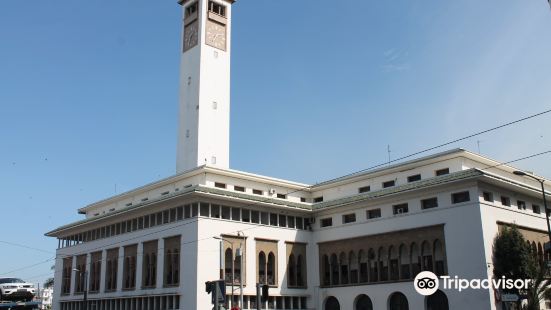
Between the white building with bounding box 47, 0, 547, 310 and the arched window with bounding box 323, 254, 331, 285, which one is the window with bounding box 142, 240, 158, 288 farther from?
the arched window with bounding box 323, 254, 331, 285

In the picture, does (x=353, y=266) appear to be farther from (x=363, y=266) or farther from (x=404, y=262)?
(x=404, y=262)

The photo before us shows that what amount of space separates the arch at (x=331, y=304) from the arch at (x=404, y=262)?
24.9 feet

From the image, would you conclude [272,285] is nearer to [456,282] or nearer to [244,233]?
[244,233]

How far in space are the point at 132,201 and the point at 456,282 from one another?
A: 35035 millimetres

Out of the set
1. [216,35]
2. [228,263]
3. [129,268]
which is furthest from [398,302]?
[216,35]

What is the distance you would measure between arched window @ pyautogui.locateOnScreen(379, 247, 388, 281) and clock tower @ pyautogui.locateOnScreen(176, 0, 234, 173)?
20899 mm

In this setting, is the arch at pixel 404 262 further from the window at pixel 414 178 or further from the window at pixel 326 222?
the window at pixel 326 222

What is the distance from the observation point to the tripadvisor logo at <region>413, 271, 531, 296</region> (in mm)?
43609

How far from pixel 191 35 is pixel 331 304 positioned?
34895mm

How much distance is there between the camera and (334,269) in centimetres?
5541

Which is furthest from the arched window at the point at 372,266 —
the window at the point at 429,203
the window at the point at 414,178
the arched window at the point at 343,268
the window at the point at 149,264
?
the window at the point at 149,264

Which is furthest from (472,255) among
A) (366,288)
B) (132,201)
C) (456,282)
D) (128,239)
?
(132,201)

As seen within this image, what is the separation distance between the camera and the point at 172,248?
51312 millimetres

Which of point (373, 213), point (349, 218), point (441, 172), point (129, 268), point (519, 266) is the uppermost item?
point (441, 172)
